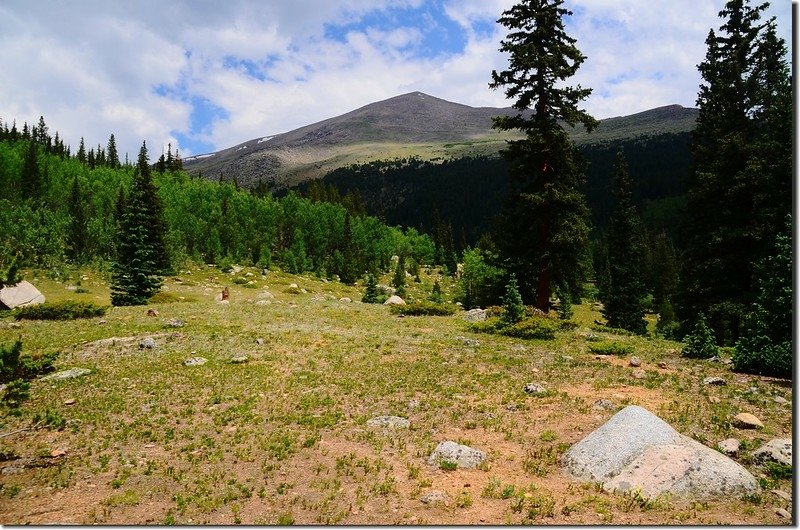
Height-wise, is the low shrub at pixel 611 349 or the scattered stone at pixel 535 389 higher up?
the scattered stone at pixel 535 389

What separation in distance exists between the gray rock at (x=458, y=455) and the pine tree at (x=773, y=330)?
12406 millimetres

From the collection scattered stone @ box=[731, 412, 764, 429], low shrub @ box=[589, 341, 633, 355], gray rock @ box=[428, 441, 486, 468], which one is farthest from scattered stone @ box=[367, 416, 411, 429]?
low shrub @ box=[589, 341, 633, 355]

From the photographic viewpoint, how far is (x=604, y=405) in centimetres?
1372

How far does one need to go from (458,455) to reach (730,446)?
5886mm

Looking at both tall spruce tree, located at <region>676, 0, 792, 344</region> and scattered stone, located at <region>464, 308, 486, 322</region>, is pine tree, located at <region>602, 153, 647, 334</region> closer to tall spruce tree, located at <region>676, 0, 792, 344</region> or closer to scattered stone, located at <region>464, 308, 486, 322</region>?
tall spruce tree, located at <region>676, 0, 792, 344</region>

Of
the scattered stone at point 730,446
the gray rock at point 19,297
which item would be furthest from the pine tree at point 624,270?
the gray rock at point 19,297

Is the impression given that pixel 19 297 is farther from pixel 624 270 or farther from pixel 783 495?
pixel 624 270

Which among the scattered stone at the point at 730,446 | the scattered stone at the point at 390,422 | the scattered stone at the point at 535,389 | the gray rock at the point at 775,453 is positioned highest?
the gray rock at the point at 775,453

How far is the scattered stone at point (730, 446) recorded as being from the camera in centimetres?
1014

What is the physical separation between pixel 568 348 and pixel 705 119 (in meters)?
23.1

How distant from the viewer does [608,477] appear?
938 cm

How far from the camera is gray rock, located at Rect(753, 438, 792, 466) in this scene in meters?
9.39

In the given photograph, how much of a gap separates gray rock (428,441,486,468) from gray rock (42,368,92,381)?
47.4 ft

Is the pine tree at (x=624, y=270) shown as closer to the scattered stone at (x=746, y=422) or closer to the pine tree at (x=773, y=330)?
the pine tree at (x=773, y=330)
